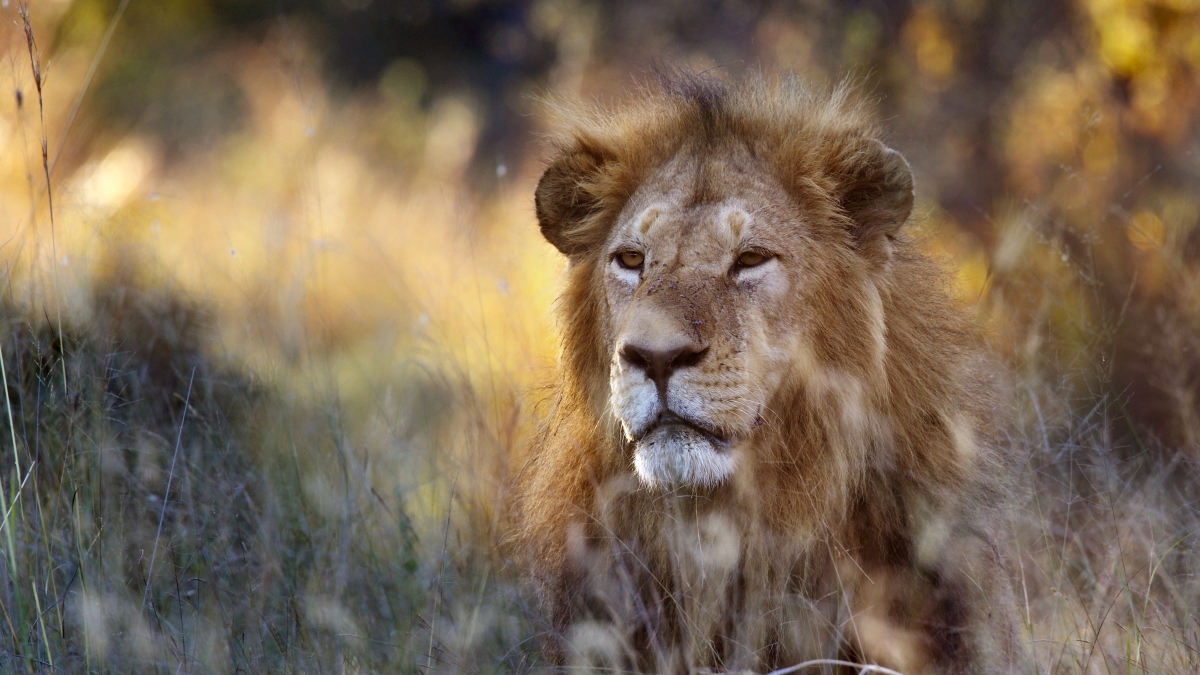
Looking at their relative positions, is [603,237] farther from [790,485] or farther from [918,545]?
[918,545]

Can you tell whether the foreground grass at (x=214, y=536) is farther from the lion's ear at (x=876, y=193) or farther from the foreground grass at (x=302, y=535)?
the lion's ear at (x=876, y=193)

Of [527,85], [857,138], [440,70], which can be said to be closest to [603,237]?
[857,138]

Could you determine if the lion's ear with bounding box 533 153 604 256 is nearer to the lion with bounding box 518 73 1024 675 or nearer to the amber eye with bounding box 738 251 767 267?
the lion with bounding box 518 73 1024 675

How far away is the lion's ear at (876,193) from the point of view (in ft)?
11.6

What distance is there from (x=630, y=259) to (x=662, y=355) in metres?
0.57

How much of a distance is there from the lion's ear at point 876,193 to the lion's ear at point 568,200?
809mm

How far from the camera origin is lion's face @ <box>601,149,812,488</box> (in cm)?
314

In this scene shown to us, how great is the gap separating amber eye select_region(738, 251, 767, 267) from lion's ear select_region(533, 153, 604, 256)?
2.12ft

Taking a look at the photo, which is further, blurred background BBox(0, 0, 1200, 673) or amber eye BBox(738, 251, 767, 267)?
blurred background BBox(0, 0, 1200, 673)

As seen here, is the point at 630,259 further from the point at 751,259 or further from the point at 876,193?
the point at 876,193

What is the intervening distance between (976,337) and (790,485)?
87 centimetres

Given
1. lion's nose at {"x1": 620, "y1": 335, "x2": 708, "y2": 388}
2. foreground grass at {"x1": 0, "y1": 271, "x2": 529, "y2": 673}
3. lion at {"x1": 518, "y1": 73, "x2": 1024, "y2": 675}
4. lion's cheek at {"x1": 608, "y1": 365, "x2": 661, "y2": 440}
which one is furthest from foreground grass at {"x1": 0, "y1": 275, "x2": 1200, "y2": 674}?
lion's nose at {"x1": 620, "y1": 335, "x2": 708, "y2": 388}

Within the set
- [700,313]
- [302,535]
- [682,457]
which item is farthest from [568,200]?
[302,535]

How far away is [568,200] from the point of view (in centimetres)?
400
